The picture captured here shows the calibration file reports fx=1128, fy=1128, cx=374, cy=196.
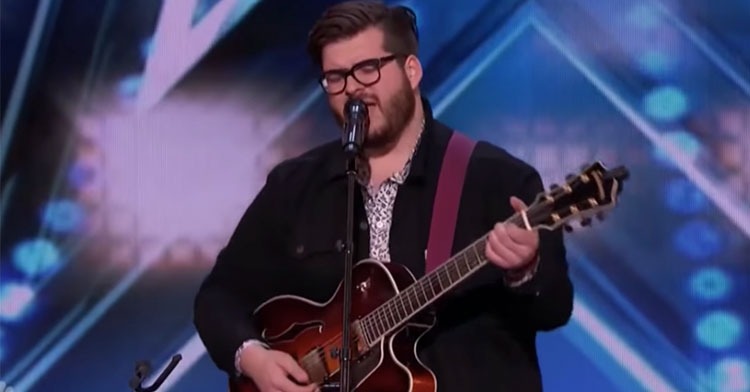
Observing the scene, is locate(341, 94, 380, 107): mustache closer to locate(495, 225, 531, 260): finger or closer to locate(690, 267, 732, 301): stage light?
locate(495, 225, 531, 260): finger

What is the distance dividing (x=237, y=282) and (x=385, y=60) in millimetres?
692

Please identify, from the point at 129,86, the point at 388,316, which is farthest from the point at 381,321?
the point at 129,86

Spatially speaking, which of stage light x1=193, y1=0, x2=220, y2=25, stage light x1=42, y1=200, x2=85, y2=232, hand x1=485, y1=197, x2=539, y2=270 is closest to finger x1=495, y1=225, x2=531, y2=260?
hand x1=485, y1=197, x2=539, y2=270

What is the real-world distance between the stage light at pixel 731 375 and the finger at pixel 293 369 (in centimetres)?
121

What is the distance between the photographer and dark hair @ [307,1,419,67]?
2.47m

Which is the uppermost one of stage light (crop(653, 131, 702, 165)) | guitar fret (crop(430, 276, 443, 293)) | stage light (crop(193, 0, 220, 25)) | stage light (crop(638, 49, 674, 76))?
stage light (crop(193, 0, 220, 25))

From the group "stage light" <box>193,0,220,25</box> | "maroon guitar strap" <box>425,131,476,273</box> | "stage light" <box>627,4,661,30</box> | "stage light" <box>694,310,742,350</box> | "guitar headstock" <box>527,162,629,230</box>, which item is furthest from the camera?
"stage light" <box>193,0,220,25</box>

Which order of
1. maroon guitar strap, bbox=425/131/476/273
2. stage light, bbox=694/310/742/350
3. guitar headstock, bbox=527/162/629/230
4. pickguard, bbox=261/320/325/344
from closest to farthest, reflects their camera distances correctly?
guitar headstock, bbox=527/162/629/230 < maroon guitar strap, bbox=425/131/476/273 < pickguard, bbox=261/320/325/344 < stage light, bbox=694/310/742/350

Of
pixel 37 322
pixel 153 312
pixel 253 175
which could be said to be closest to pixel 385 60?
pixel 253 175

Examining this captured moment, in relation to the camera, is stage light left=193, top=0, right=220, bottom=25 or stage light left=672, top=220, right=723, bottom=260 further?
stage light left=193, top=0, right=220, bottom=25

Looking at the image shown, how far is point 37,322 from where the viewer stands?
11.5 feet

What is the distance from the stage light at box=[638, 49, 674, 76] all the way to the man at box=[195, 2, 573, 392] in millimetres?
821

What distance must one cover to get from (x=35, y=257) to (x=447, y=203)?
163 cm

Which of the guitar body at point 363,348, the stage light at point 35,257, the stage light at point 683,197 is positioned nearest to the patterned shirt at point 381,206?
the guitar body at point 363,348
